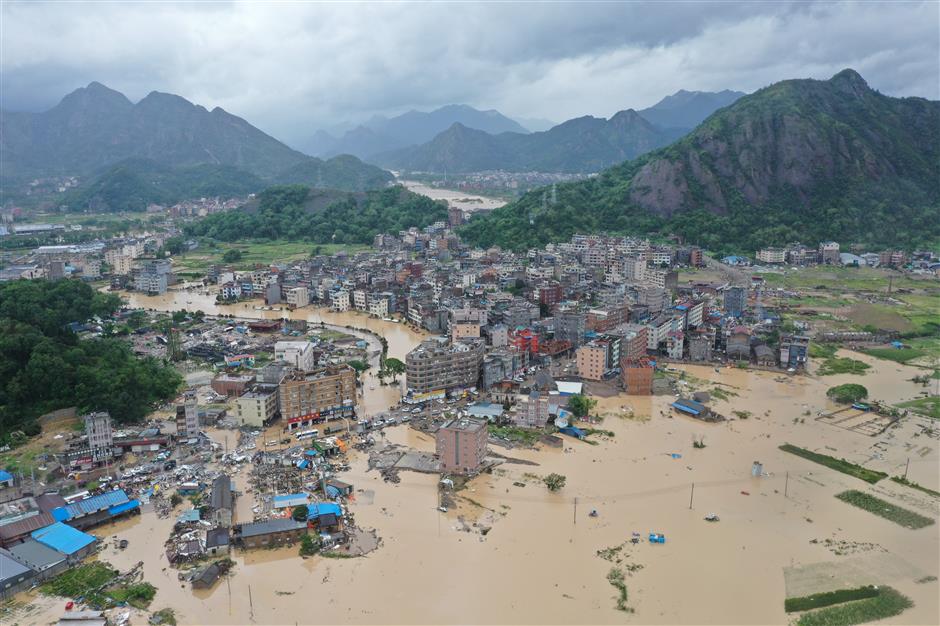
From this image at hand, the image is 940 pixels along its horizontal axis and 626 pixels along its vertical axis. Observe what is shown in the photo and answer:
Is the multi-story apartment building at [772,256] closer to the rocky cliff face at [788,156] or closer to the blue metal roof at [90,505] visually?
the rocky cliff face at [788,156]

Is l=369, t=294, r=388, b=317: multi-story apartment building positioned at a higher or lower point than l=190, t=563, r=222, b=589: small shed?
higher

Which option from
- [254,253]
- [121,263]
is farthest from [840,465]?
[254,253]

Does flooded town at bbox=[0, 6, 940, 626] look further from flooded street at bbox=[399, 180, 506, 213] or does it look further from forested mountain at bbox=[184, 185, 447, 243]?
flooded street at bbox=[399, 180, 506, 213]


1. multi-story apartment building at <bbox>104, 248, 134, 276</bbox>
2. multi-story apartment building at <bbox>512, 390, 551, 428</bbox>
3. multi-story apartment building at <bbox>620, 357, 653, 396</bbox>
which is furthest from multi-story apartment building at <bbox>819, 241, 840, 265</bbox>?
multi-story apartment building at <bbox>104, 248, 134, 276</bbox>

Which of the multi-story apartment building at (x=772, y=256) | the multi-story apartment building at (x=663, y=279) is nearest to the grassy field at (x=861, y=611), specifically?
the multi-story apartment building at (x=663, y=279)

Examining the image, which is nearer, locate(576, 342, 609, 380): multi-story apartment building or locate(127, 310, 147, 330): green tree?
locate(576, 342, 609, 380): multi-story apartment building
